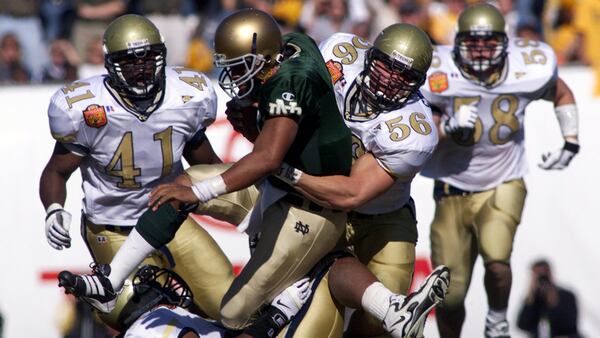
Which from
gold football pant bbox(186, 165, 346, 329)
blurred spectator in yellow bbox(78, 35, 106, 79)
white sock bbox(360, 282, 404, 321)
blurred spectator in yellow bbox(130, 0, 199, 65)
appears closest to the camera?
white sock bbox(360, 282, 404, 321)

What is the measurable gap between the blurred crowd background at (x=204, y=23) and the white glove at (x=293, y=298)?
12.7 feet

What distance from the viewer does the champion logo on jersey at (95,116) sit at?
5137mm

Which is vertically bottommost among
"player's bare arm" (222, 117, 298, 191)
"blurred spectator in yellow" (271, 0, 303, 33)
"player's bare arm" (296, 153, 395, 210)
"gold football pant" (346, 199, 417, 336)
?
"blurred spectator in yellow" (271, 0, 303, 33)

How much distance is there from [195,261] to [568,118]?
2.32 m

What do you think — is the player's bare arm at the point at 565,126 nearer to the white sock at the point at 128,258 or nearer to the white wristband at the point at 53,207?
the white wristband at the point at 53,207

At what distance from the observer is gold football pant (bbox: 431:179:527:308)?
623 cm

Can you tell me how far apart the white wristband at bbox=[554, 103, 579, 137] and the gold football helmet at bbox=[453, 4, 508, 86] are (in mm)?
437

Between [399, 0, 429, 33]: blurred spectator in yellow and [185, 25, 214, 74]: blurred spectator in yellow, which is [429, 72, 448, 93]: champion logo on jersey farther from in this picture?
[185, 25, 214, 74]: blurred spectator in yellow

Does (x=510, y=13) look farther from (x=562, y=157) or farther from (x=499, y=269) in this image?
(x=499, y=269)

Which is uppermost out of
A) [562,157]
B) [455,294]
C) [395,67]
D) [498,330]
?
[395,67]

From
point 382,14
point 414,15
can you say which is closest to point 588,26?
point 414,15

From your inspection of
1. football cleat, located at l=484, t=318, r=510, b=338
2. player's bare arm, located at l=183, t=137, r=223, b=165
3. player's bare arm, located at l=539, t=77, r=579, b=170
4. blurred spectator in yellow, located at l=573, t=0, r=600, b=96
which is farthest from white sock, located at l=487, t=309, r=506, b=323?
blurred spectator in yellow, located at l=573, t=0, r=600, b=96

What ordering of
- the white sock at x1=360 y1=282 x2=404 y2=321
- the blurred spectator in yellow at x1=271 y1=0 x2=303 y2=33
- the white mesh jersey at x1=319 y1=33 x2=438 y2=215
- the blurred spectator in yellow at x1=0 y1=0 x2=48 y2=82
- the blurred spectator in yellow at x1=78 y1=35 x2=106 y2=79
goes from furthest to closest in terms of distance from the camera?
the blurred spectator in yellow at x1=271 y1=0 x2=303 y2=33 < the blurred spectator in yellow at x1=0 y1=0 x2=48 y2=82 < the blurred spectator in yellow at x1=78 y1=35 x2=106 y2=79 < the white mesh jersey at x1=319 y1=33 x2=438 y2=215 < the white sock at x1=360 y1=282 x2=404 y2=321

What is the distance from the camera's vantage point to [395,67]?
492cm
